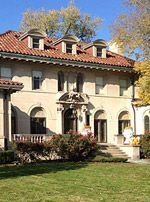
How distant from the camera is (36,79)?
29359mm

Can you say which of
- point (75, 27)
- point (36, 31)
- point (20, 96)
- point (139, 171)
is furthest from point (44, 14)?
point (139, 171)

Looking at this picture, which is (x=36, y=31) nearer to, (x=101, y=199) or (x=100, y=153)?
(x=100, y=153)

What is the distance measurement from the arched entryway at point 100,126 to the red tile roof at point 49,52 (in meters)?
4.33

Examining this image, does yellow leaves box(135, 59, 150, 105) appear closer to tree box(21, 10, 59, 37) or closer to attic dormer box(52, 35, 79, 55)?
attic dormer box(52, 35, 79, 55)

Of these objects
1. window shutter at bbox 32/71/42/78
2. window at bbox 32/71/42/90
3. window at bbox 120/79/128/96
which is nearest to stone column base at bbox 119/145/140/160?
window at bbox 120/79/128/96

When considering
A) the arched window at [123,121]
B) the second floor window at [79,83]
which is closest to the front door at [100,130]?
the arched window at [123,121]

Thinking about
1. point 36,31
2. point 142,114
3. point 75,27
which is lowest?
point 142,114

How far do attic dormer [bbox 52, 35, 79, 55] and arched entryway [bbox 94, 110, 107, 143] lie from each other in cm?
552

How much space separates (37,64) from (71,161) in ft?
31.5

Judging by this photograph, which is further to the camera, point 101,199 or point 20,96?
point 20,96

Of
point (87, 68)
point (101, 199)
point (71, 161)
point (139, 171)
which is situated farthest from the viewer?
point (87, 68)

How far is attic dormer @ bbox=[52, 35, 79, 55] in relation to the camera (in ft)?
102

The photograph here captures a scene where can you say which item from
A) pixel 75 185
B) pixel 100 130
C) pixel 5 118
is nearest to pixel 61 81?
pixel 100 130

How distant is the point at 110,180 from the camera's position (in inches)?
553
